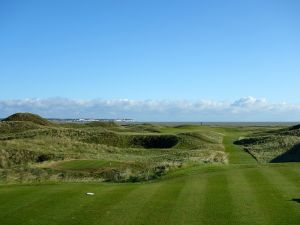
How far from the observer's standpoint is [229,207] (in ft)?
49.7

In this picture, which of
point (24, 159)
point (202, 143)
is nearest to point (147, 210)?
point (24, 159)

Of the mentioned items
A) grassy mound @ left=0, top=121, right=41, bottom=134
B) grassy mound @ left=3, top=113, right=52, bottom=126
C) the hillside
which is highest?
grassy mound @ left=3, top=113, right=52, bottom=126

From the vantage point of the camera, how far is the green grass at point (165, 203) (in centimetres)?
1388

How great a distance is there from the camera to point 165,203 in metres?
16.0

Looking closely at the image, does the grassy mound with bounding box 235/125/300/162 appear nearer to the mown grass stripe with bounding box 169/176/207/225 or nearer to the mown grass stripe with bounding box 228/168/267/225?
the mown grass stripe with bounding box 228/168/267/225

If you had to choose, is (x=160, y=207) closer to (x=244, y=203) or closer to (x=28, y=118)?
(x=244, y=203)

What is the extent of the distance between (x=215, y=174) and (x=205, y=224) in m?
10.1

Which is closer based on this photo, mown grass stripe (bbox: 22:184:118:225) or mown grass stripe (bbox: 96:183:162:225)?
mown grass stripe (bbox: 96:183:162:225)

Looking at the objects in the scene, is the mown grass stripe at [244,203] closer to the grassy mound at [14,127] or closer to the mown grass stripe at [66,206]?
the mown grass stripe at [66,206]

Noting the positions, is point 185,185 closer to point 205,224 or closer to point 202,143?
point 205,224

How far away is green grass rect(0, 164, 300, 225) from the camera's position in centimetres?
1388

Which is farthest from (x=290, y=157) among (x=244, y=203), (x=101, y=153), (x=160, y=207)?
(x=160, y=207)

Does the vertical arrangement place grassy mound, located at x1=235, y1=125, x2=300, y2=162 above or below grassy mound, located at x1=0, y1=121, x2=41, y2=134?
below

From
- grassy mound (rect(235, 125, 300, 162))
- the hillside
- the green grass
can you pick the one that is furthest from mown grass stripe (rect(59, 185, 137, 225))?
grassy mound (rect(235, 125, 300, 162))
